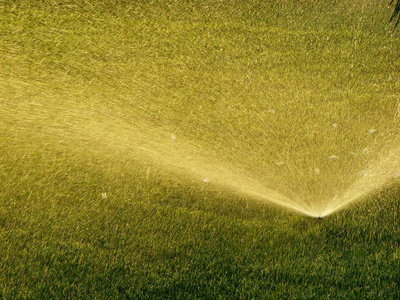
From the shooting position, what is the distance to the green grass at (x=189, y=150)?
3.45 m

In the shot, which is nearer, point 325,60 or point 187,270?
point 187,270

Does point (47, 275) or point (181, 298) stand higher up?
point (181, 298)

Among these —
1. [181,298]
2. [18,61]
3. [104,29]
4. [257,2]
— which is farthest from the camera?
[257,2]

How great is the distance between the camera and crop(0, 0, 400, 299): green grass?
136 inches

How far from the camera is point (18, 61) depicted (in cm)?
735

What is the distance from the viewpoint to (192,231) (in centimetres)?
395

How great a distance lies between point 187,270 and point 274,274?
0.63m

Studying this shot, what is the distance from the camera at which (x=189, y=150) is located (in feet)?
17.3

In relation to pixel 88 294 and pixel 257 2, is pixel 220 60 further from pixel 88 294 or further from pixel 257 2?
pixel 88 294

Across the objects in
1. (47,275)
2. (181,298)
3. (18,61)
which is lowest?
(18,61)

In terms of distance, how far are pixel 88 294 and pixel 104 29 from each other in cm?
664

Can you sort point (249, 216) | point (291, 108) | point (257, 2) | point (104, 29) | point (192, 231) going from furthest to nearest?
point (257, 2), point (104, 29), point (291, 108), point (249, 216), point (192, 231)

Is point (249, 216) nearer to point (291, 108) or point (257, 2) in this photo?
point (291, 108)

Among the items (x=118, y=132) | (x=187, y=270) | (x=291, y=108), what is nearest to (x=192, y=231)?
(x=187, y=270)
